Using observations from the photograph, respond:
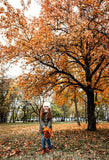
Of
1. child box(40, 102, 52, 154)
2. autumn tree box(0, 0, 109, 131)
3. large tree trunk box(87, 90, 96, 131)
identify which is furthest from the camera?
large tree trunk box(87, 90, 96, 131)

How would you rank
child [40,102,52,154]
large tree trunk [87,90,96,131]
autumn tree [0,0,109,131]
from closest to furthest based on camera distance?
child [40,102,52,154], autumn tree [0,0,109,131], large tree trunk [87,90,96,131]

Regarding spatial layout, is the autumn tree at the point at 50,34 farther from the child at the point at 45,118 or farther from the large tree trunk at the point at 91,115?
the child at the point at 45,118

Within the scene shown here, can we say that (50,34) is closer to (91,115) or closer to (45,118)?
(45,118)

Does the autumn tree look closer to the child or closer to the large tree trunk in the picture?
the large tree trunk

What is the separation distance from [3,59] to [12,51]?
0.86 metres

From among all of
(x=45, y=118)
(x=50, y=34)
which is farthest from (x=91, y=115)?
(x=50, y=34)

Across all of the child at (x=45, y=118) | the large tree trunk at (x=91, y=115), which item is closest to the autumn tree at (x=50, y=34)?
the large tree trunk at (x=91, y=115)

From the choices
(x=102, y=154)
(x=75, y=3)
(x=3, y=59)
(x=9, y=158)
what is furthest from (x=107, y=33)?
(x=9, y=158)

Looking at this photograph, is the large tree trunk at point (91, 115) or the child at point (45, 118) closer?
the child at point (45, 118)

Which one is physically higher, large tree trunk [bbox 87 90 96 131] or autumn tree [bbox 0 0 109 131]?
autumn tree [bbox 0 0 109 131]

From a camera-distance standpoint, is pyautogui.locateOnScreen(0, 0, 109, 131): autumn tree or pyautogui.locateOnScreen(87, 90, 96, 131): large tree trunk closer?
pyautogui.locateOnScreen(0, 0, 109, 131): autumn tree

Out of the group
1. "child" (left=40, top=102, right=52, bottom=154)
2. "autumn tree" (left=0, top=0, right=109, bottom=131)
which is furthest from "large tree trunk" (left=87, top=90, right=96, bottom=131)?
"child" (left=40, top=102, right=52, bottom=154)

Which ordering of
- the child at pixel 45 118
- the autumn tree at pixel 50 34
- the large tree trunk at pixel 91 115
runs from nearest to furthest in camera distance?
the child at pixel 45 118, the autumn tree at pixel 50 34, the large tree trunk at pixel 91 115

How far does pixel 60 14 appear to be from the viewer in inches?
355
